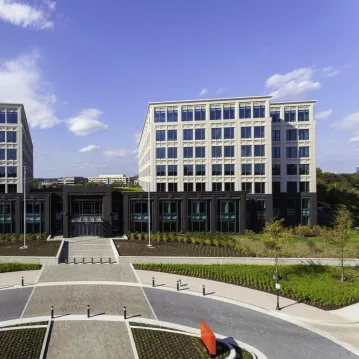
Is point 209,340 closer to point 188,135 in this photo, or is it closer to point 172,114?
point 188,135

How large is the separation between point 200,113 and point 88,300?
32929 millimetres

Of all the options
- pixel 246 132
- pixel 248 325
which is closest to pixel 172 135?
pixel 246 132

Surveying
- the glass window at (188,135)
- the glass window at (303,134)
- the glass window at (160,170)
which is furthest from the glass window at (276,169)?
the glass window at (160,170)

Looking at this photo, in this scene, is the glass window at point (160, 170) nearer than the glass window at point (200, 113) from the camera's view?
No

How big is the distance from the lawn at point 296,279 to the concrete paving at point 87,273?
1945mm

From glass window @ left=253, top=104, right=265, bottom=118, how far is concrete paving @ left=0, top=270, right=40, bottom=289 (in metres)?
36.2

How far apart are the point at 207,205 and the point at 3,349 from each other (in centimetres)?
3205

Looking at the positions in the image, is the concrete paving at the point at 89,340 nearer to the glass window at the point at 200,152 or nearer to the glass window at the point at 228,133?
the glass window at the point at 200,152

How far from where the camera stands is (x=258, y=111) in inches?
1699

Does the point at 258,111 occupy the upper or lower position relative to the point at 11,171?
upper

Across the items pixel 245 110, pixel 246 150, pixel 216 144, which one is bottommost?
pixel 246 150

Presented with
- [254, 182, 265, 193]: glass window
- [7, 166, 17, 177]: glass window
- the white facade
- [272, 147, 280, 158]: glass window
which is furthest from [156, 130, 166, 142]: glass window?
[7, 166, 17, 177]: glass window

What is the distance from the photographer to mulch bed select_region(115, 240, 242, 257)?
1162 inches

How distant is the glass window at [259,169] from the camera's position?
43594mm
